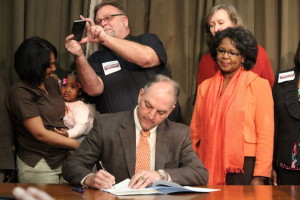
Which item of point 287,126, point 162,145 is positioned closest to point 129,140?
point 162,145

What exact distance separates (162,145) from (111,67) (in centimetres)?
101

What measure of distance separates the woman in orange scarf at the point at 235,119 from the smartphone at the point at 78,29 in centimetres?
91

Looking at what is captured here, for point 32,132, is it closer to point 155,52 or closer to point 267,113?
point 155,52

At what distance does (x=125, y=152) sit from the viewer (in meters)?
2.61

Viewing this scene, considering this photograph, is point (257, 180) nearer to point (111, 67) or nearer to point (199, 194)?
point (199, 194)

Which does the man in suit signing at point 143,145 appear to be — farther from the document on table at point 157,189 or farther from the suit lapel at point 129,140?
the document on table at point 157,189

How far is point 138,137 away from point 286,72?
131 centimetres

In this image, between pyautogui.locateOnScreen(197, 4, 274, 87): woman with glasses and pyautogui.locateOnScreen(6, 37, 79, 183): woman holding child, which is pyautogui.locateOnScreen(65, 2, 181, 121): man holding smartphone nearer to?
pyautogui.locateOnScreen(6, 37, 79, 183): woman holding child

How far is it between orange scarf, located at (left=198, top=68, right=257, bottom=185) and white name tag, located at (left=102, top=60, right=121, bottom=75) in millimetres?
667

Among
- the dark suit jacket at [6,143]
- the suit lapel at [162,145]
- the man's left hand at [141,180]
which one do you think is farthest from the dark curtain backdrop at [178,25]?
the man's left hand at [141,180]

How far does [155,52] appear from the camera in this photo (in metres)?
3.44

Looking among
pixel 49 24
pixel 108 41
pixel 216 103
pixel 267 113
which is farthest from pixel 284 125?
pixel 49 24

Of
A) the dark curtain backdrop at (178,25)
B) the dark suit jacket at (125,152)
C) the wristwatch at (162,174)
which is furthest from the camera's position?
the dark curtain backdrop at (178,25)

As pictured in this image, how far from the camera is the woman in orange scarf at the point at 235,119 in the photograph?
3146 millimetres
